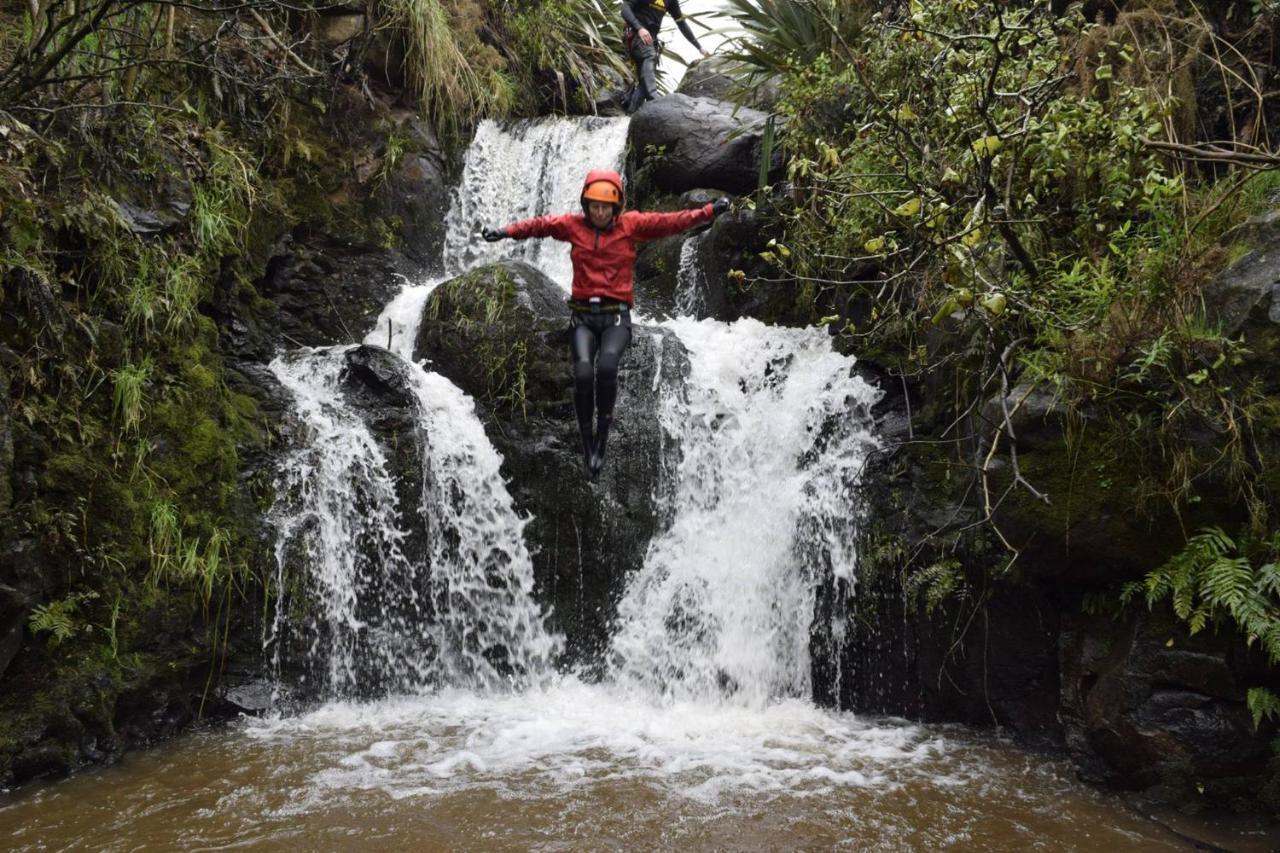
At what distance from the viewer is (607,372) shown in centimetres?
586

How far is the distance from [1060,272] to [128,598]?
5.78 m

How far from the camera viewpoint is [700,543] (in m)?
7.05

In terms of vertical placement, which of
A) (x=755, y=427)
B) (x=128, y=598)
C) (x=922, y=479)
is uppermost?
(x=755, y=427)

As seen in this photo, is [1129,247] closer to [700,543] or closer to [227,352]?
[700,543]

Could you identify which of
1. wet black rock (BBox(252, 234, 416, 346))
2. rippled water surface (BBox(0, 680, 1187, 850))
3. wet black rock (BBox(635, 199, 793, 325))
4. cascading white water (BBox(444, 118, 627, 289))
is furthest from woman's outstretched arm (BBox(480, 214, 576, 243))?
cascading white water (BBox(444, 118, 627, 289))

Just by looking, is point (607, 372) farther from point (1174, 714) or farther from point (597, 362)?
point (1174, 714)

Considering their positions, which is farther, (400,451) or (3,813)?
(400,451)

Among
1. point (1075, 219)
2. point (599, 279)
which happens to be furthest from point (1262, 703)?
point (599, 279)

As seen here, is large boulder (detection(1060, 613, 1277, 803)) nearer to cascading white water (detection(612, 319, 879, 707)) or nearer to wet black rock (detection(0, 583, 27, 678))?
cascading white water (detection(612, 319, 879, 707))

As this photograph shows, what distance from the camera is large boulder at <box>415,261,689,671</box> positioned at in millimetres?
Result: 7070

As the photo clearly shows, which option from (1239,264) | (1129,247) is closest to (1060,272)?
(1129,247)

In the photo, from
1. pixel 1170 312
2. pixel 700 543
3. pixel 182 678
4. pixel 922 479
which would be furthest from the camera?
pixel 700 543

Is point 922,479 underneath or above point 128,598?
above

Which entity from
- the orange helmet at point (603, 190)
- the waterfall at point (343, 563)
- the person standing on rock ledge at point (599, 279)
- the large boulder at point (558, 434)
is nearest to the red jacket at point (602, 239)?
the person standing on rock ledge at point (599, 279)
